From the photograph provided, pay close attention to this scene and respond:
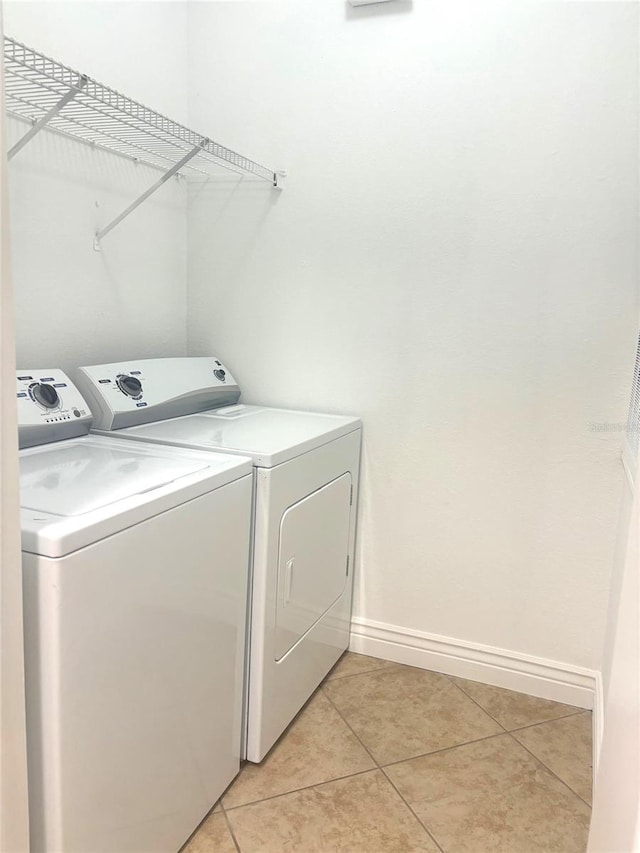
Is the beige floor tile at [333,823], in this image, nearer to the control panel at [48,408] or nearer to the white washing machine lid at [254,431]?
the white washing machine lid at [254,431]

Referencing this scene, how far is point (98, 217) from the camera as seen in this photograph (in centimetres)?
202

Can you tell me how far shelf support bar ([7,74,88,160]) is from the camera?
1398 millimetres

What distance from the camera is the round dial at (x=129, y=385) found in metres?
1.90

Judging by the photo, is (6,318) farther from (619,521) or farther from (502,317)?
(619,521)

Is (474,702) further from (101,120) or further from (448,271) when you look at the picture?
(101,120)

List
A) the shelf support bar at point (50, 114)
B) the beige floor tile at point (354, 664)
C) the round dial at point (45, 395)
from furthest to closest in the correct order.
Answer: the beige floor tile at point (354, 664) < the round dial at point (45, 395) < the shelf support bar at point (50, 114)

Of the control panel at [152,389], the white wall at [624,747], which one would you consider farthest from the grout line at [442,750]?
the control panel at [152,389]

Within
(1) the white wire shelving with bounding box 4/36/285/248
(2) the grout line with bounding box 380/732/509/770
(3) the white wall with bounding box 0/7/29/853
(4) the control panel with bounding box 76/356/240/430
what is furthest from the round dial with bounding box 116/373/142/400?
(2) the grout line with bounding box 380/732/509/770

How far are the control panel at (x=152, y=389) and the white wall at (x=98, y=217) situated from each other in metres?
0.16

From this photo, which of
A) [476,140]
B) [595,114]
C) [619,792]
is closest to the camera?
[619,792]

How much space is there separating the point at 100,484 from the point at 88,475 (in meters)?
0.08

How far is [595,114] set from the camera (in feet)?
6.29

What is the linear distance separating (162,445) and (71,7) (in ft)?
4.12

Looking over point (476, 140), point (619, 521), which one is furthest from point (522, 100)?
point (619, 521)
